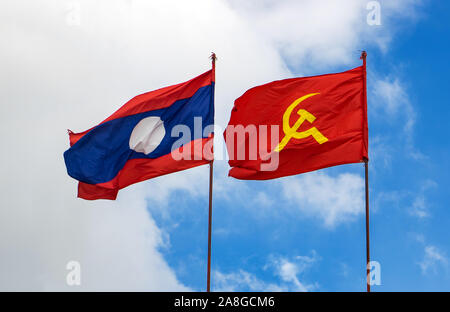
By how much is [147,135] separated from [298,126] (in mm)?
5808

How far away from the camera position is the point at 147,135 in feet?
86.0

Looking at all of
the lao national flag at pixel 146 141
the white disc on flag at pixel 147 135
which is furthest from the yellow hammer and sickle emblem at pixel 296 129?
the white disc on flag at pixel 147 135

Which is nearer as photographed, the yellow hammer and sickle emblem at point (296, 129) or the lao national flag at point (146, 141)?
the yellow hammer and sickle emblem at point (296, 129)

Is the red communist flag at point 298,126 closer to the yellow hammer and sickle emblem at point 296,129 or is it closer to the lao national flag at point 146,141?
the yellow hammer and sickle emblem at point 296,129

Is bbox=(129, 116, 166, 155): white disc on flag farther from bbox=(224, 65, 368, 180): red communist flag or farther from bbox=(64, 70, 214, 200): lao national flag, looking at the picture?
bbox=(224, 65, 368, 180): red communist flag

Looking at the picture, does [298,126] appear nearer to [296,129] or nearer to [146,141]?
[296,129]

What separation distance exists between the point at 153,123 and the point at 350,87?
24.4 ft

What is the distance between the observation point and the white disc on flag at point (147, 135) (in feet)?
85.3

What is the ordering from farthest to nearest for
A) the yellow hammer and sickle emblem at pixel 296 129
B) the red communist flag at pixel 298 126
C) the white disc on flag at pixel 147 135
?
the white disc on flag at pixel 147 135 → the yellow hammer and sickle emblem at pixel 296 129 → the red communist flag at pixel 298 126

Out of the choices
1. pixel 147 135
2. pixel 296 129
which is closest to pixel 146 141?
pixel 147 135

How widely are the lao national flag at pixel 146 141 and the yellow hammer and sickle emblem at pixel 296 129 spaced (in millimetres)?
2684

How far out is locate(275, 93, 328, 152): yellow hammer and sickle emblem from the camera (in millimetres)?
24016

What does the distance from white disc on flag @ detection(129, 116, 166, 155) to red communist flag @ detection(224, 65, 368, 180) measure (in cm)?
271
